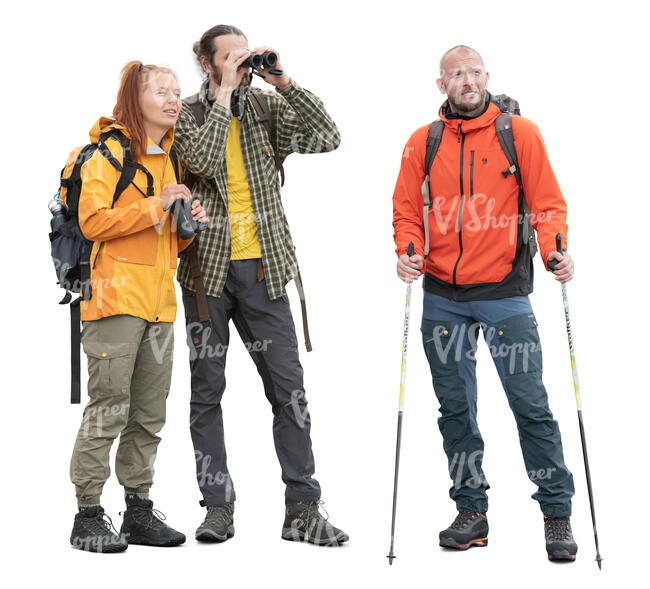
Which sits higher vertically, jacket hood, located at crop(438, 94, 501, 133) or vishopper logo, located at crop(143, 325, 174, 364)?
jacket hood, located at crop(438, 94, 501, 133)

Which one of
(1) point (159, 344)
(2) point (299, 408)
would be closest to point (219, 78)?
(1) point (159, 344)

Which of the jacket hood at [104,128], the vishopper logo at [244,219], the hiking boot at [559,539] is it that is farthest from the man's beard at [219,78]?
the hiking boot at [559,539]

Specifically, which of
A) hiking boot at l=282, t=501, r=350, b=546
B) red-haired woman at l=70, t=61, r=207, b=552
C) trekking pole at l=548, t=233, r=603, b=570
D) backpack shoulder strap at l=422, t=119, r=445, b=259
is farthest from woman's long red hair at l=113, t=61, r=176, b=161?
trekking pole at l=548, t=233, r=603, b=570

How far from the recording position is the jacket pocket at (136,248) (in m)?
6.75

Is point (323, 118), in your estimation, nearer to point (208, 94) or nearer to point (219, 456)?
point (208, 94)

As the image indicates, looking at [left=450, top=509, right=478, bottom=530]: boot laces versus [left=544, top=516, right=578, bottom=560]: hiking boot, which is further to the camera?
[left=450, top=509, right=478, bottom=530]: boot laces

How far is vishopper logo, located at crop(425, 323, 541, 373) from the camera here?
6.74 meters

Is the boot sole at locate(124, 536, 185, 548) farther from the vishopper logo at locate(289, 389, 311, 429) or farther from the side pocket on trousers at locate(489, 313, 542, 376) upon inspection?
the side pocket on trousers at locate(489, 313, 542, 376)

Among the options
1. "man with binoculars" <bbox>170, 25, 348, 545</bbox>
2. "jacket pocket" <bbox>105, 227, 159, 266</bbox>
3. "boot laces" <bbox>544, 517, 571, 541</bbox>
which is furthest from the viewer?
"man with binoculars" <bbox>170, 25, 348, 545</bbox>

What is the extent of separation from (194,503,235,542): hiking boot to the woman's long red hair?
1890 millimetres

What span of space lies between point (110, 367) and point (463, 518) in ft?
6.43

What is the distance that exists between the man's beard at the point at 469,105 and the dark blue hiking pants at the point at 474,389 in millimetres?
965

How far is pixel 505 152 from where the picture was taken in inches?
266

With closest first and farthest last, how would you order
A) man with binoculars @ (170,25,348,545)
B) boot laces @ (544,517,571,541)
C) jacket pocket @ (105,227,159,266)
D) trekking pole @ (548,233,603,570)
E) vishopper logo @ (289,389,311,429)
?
trekking pole @ (548,233,603,570) < boot laces @ (544,517,571,541) < jacket pocket @ (105,227,159,266) < man with binoculars @ (170,25,348,545) < vishopper logo @ (289,389,311,429)
